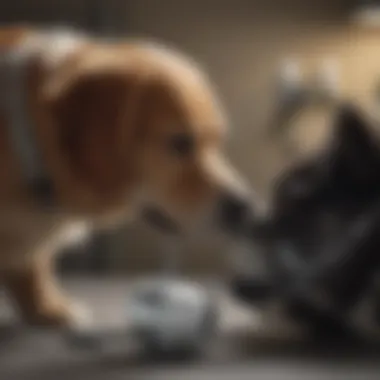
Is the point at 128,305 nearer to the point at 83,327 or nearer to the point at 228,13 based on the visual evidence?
the point at 83,327

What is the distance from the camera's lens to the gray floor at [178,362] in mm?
693

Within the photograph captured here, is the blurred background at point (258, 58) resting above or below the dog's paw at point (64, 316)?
above

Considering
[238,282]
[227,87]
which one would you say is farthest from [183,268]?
[227,87]

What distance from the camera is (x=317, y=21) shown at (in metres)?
0.72

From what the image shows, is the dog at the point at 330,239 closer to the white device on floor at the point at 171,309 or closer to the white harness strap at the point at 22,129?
the white device on floor at the point at 171,309

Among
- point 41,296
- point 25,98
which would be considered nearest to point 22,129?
point 25,98

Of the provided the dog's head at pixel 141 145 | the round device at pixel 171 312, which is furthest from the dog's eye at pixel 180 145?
the round device at pixel 171 312

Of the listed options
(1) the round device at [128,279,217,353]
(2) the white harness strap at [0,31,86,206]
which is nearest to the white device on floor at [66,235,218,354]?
(1) the round device at [128,279,217,353]

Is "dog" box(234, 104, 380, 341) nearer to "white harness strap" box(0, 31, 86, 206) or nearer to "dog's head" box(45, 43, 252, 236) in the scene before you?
"dog's head" box(45, 43, 252, 236)

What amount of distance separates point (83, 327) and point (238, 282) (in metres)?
0.13

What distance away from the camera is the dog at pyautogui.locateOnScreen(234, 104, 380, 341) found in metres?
0.73

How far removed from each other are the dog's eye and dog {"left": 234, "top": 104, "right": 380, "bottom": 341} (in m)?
0.08

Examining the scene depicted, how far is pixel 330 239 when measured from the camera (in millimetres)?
738

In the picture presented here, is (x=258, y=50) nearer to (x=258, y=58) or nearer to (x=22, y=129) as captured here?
(x=258, y=58)
